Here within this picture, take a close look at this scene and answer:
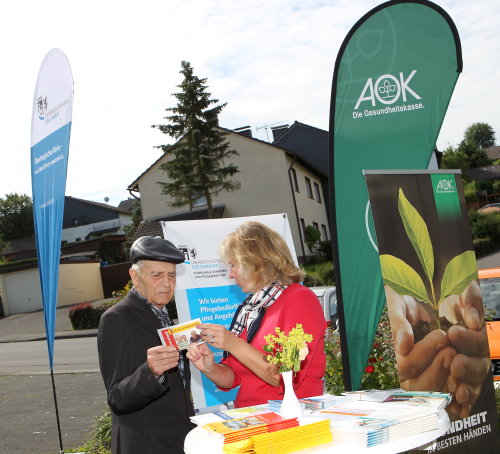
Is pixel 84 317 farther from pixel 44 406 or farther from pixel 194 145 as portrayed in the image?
pixel 44 406

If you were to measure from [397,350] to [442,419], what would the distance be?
111 centimetres

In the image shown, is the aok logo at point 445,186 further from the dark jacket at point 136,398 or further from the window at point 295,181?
the window at point 295,181

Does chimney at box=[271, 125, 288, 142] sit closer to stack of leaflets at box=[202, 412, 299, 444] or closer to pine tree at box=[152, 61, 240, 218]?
pine tree at box=[152, 61, 240, 218]

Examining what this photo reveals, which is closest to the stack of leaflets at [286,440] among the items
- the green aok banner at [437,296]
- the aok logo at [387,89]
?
the green aok banner at [437,296]

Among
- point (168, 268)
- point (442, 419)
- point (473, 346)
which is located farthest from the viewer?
point (473, 346)

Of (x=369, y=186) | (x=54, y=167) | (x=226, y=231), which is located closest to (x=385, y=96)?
(x=369, y=186)

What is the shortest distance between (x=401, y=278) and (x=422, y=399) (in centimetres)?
112

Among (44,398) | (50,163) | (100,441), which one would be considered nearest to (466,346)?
(50,163)

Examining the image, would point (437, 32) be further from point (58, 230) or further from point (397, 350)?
point (58, 230)

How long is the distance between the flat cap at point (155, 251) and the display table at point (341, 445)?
2.84 feet

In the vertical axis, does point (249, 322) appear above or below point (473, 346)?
above

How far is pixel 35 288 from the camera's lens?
3747 cm

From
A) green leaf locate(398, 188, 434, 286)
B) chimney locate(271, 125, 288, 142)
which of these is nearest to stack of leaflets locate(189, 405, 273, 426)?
green leaf locate(398, 188, 434, 286)

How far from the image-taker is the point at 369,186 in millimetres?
3748
